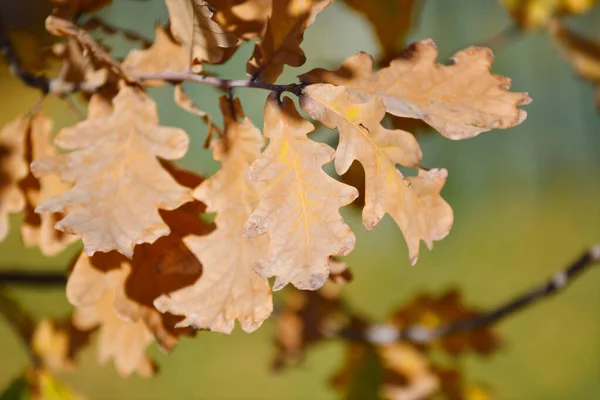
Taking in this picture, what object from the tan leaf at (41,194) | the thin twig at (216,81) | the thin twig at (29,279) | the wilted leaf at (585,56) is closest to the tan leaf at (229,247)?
the thin twig at (216,81)

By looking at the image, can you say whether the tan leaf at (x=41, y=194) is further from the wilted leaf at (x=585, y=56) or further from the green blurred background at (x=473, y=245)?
the green blurred background at (x=473, y=245)

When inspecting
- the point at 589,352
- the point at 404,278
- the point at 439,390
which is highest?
the point at 439,390

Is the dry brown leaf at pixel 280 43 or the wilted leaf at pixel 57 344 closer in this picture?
the dry brown leaf at pixel 280 43

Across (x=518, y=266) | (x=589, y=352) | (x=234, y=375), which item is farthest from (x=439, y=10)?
(x=234, y=375)

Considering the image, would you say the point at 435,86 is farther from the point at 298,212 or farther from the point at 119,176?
the point at 119,176

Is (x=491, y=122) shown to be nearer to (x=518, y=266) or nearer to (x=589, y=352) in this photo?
(x=589, y=352)

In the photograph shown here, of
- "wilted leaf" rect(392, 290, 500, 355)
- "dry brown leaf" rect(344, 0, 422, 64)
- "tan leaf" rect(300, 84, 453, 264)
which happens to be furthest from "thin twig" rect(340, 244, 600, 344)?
"tan leaf" rect(300, 84, 453, 264)

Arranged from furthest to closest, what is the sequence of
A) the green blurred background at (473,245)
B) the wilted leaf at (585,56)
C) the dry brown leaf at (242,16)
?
A: the green blurred background at (473,245), the wilted leaf at (585,56), the dry brown leaf at (242,16)
